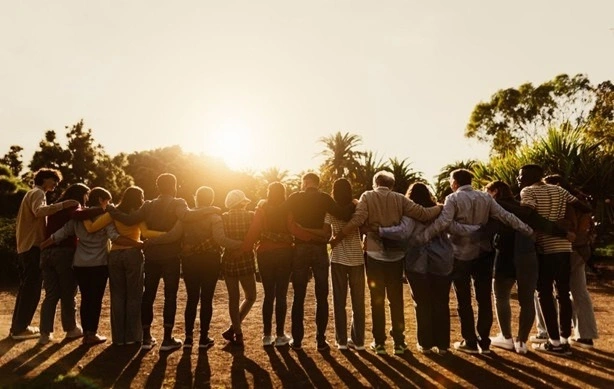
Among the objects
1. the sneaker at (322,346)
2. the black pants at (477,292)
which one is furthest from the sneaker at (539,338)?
the sneaker at (322,346)

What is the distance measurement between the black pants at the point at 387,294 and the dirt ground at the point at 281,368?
270 mm

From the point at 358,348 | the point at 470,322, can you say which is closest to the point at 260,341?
the point at 358,348

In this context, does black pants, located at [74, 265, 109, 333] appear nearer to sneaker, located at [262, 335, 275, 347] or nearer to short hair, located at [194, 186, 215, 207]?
short hair, located at [194, 186, 215, 207]

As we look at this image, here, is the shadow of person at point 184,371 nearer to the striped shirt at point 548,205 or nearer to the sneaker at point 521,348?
the sneaker at point 521,348

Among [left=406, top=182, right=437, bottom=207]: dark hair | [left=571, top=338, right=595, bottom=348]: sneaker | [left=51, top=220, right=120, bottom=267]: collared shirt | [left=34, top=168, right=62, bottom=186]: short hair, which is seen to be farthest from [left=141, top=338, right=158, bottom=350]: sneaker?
[left=571, top=338, right=595, bottom=348]: sneaker

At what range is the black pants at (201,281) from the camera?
591 centimetres

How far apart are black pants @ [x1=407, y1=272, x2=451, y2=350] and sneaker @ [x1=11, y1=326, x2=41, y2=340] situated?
4.58 meters

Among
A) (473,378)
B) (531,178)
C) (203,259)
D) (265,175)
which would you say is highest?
(265,175)

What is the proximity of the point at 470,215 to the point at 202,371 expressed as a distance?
3.24 meters

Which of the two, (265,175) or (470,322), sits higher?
(265,175)

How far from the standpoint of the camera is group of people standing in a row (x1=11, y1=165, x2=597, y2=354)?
580cm

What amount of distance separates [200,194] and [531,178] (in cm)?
379

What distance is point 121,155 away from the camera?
133 feet

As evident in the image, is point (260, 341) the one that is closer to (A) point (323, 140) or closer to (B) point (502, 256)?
(B) point (502, 256)
